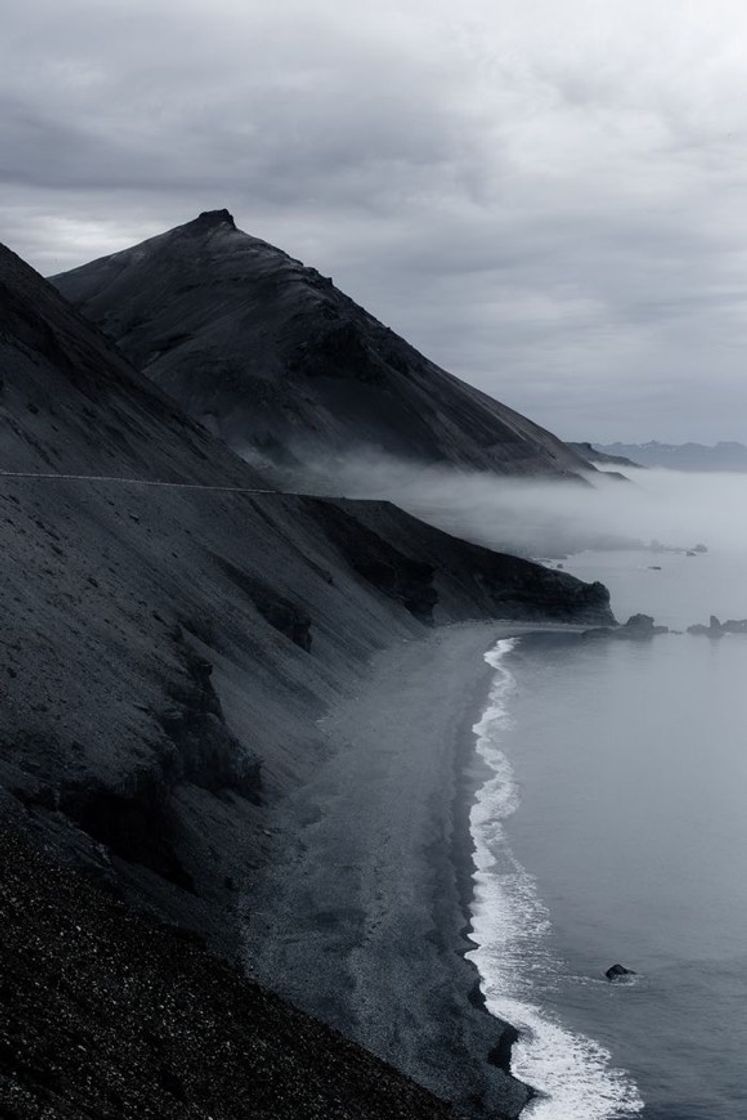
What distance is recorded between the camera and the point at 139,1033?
21.3 meters

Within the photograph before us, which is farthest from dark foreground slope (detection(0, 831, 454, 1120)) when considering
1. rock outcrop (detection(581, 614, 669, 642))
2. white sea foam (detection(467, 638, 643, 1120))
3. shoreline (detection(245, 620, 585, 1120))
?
rock outcrop (detection(581, 614, 669, 642))

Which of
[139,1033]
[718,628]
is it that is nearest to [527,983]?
[139,1033]

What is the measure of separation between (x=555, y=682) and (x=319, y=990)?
50610 millimetres

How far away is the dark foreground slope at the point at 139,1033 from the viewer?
18.7 m

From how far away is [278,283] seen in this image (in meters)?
192

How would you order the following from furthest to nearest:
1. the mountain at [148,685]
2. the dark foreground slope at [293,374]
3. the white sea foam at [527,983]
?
the dark foreground slope at [293,374], the white sea foam at [527,983], the mountain at [148,685]

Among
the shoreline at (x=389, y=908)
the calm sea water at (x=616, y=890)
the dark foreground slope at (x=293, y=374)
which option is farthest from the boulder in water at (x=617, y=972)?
the dark foreground slope at (x=293, y=374)

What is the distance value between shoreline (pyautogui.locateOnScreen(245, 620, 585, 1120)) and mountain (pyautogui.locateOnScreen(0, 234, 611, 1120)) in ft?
0.59

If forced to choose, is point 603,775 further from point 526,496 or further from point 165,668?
point 526,496

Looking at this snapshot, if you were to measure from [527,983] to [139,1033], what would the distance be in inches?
560

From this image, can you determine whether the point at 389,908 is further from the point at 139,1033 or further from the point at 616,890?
the point at 139,1033

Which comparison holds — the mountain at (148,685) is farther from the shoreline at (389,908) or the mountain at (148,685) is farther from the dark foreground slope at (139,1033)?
the shoreline at (389,908)

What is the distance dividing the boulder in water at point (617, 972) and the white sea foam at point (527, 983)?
121 cm

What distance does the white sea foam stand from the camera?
2777 centimetres
